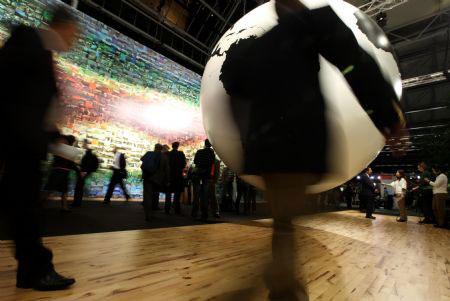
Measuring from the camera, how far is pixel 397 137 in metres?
0.92

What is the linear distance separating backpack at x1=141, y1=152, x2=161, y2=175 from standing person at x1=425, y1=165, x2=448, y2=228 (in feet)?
20.9

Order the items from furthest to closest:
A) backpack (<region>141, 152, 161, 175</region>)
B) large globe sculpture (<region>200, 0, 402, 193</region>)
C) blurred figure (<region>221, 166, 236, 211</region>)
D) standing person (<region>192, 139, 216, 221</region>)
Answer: blurred figure (<region>221, 166, 236, 211</region>) → standing person (<region>192, 139, 216, 221</region>) → backpack (<region>141, 152, 161, 175</region>) → large globe sculpture (<region>200, 0, 402, 193</region>)

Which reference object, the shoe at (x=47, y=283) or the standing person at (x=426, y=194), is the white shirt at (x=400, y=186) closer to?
the standing person at (x=426, y=194)

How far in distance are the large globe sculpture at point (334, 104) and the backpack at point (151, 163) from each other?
4.13 meters

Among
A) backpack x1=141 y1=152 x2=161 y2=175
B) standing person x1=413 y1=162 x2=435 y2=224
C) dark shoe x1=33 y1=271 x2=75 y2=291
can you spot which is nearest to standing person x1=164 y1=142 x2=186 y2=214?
backpack x1=141 y1=152 x2=161 y2=175

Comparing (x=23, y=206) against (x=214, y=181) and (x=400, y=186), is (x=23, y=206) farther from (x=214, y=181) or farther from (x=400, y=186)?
(x=400, y=186)

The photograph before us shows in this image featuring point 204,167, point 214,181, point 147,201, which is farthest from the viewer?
point 214,181

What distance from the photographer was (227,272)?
2.00 m

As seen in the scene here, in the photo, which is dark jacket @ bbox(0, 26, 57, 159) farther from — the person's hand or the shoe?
the person's hand

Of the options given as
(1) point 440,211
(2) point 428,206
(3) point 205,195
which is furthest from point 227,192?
(2) point 428,206

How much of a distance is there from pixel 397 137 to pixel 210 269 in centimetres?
158

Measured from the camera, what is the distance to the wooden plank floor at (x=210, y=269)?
154 cm

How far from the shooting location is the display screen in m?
6.66

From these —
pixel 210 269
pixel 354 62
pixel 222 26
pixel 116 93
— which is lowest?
pixel 210 269
